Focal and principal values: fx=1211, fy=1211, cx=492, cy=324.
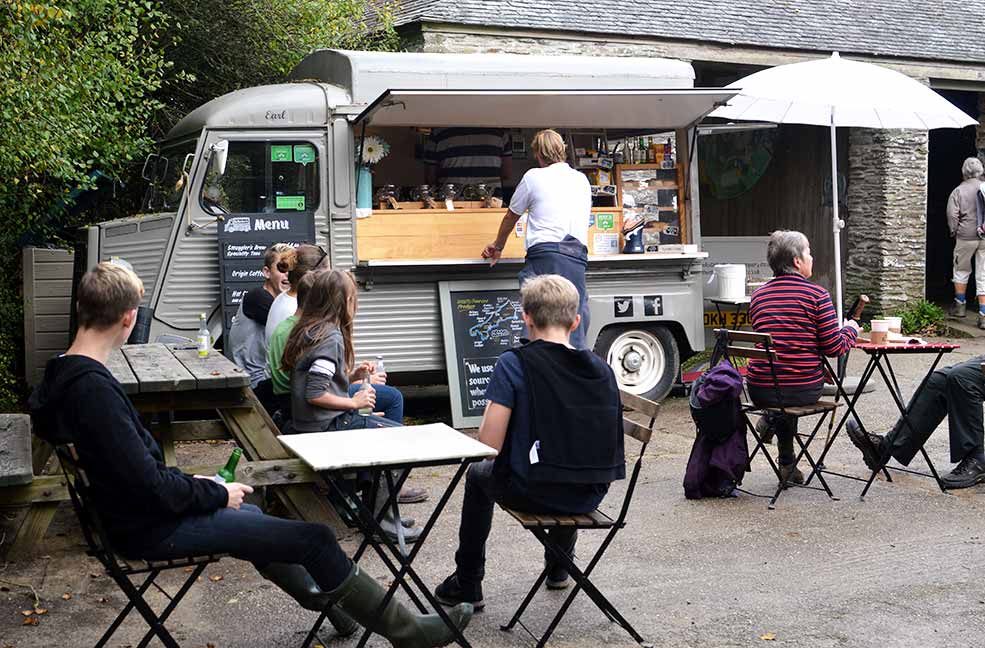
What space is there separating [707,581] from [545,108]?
15.0 ft

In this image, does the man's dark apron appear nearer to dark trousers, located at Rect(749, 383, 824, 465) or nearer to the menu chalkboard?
the menu chalkboard

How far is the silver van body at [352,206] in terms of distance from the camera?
8.49m

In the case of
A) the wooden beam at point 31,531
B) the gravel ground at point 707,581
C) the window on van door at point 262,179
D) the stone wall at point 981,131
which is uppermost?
the stone wall at point 981,131

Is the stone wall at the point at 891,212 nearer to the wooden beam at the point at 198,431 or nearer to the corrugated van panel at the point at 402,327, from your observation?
the corrugated van panel at the point at 402,327

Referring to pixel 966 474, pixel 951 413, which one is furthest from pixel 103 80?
pixel 966 474

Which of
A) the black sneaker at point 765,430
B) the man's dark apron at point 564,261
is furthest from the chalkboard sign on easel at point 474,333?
the black sneaker at point 765,430

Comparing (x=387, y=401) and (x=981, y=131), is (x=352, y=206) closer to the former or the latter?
(x=387, y=401)

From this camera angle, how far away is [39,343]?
9.98m

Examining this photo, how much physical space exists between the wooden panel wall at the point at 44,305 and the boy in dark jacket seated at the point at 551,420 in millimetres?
6552

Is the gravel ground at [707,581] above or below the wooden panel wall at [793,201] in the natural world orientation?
below

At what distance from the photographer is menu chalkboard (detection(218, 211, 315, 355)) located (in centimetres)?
842

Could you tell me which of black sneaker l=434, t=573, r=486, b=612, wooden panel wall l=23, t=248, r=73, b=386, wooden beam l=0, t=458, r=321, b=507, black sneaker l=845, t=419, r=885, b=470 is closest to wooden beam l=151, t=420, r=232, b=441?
wooden beam l=0, t=458, r=321, b=507

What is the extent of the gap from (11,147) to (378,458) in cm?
504

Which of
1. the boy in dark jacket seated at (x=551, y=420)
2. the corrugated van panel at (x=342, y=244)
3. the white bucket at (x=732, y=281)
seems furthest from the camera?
the white bucket at (x=732, y=281)
